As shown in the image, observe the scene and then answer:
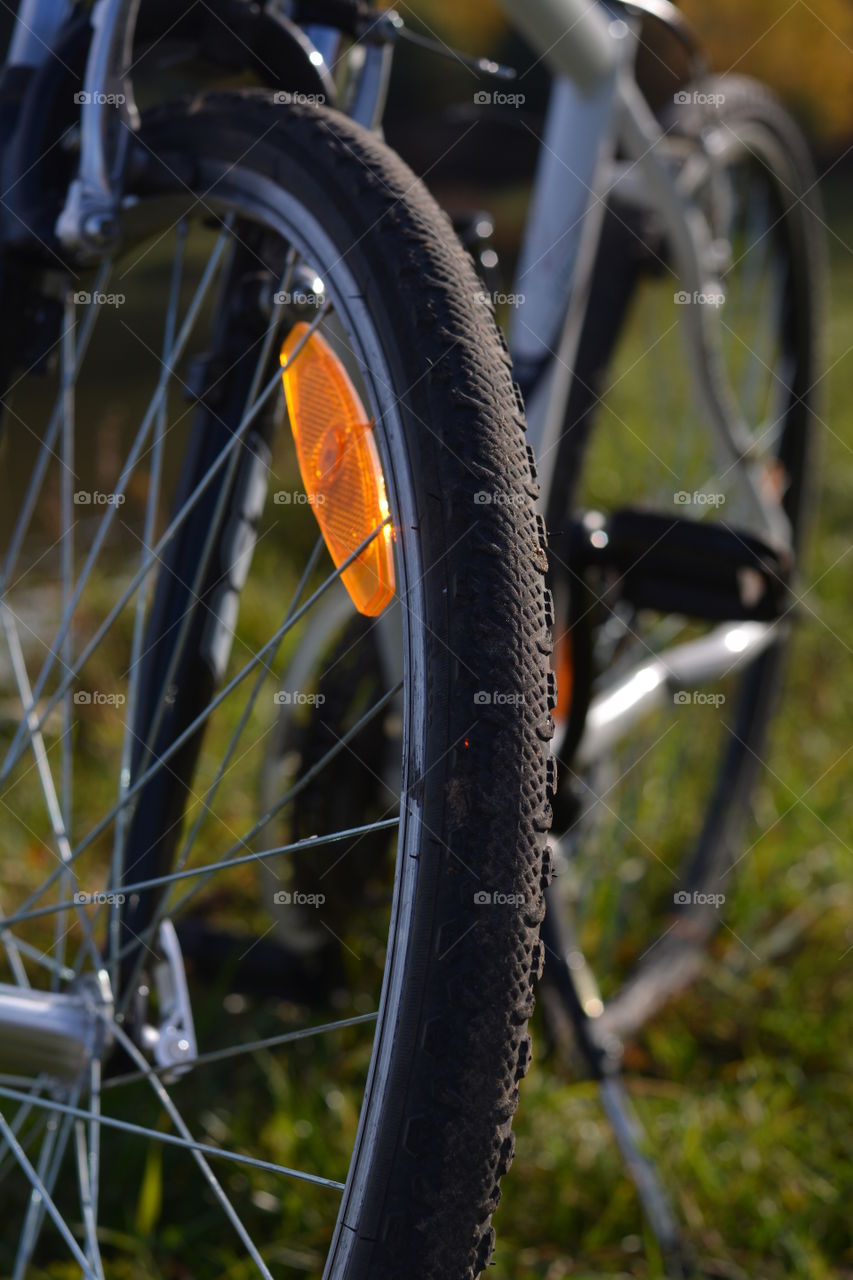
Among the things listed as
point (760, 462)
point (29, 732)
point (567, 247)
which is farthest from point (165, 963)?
point (760, 462)

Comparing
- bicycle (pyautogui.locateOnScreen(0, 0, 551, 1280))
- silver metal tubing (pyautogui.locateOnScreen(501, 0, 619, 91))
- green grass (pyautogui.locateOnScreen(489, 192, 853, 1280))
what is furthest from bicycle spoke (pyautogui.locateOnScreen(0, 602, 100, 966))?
silver metal tubing (pyautogui.locateOnScreen(501, 0, 619, 91))

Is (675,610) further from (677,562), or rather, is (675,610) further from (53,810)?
(53,810)

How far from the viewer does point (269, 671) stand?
1196 millimetres

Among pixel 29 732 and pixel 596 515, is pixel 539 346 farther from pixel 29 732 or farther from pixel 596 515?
pixel 29 732

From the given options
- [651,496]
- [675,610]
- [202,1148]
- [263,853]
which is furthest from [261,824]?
[651,496]

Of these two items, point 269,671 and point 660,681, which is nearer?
point 269,671

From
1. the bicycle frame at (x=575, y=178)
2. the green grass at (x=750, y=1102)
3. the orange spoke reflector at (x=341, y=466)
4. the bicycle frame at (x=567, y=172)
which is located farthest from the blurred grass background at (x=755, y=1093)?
the orange spoke reflector at (x=341, y=466)

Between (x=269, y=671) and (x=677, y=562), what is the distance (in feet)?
1.84

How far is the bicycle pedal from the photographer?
4.77 ft

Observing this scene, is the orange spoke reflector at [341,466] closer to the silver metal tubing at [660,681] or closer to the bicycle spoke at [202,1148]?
the bicycle spoke at [202,1148]

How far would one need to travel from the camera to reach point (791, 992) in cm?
183

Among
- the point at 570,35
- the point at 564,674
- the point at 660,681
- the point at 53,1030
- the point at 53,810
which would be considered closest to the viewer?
the point at 53,1030

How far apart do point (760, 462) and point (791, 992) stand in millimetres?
848

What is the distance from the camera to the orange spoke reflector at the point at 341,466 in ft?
2.67
